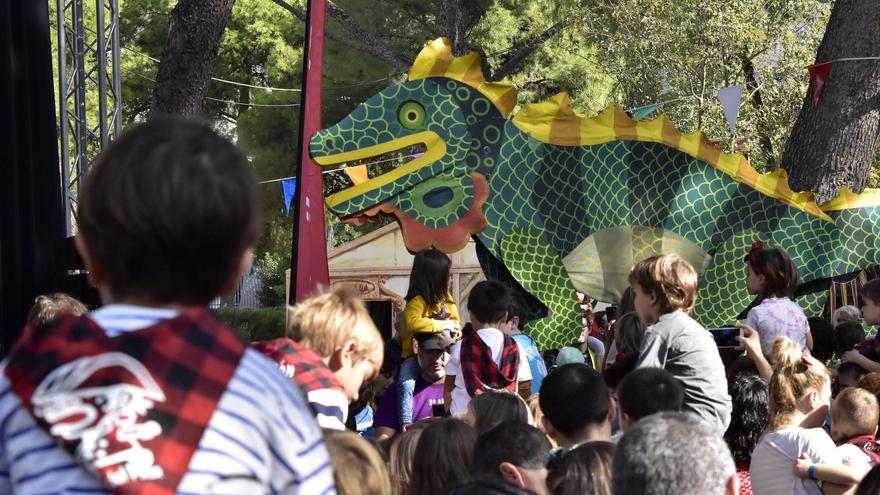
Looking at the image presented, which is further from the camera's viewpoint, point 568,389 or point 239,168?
point 568,389

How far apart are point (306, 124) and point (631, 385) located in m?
3.44

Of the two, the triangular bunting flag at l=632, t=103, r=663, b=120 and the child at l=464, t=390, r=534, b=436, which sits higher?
the triangular bunting flag at l=632, t=103, r=663, b=120

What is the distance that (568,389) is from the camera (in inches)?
133

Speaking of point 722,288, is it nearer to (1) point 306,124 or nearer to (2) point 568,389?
(1) point 306,124

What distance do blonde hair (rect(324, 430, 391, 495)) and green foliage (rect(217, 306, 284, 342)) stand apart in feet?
58.9

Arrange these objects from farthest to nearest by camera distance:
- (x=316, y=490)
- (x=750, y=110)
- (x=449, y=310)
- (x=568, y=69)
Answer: (x=568, y=69)
(x=750, y=110)
(x=449, y=310)
(x=316, y=490)

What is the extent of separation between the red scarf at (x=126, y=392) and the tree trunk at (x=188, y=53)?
301 inches

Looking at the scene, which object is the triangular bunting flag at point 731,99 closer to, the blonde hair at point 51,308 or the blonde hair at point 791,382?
the blonde hair at point 791,382

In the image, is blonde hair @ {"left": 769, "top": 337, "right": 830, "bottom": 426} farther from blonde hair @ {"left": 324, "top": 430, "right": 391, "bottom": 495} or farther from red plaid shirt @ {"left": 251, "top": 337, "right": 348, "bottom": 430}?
blonde hair @ {"left": 324, "top": 430, "right": 391, "bottom": 495}

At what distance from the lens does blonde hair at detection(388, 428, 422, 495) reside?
3436mm

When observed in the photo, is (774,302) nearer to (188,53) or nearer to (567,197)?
(567,197)

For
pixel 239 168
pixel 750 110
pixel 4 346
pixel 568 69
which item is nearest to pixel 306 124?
pixel 4 346

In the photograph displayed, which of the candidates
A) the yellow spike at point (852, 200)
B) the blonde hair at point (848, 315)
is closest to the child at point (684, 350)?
the yellow spike at point (852, 200)

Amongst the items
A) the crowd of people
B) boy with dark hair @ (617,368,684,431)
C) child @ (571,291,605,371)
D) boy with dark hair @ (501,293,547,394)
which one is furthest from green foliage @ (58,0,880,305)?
boy with dark hair @ (617,368,684,431)
